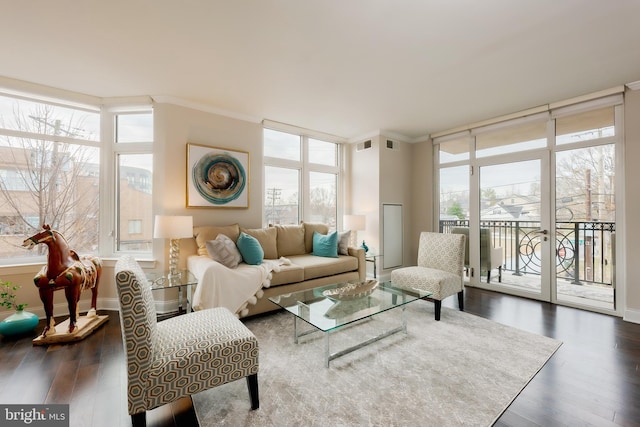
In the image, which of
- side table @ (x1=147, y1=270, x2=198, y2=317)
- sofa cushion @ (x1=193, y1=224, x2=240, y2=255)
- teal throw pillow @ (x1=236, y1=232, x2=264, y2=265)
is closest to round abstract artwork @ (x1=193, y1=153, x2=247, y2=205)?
sofa cushion @ (x1=193, y1=224, x2=240, y2=255)

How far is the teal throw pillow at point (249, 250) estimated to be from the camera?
3129 mm

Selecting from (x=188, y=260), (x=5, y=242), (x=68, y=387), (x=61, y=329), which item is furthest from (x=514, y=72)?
(x=5, y=242)

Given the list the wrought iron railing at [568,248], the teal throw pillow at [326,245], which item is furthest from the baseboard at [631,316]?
the teal throw pillow at [326,245]

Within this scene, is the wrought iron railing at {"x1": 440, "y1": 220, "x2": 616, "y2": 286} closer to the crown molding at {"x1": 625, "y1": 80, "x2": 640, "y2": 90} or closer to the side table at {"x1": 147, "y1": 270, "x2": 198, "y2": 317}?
the crown molding at {"x1": 625, "y1": 80, "x2": 640, "y2": 90}

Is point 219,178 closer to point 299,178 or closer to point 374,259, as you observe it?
point 299,178

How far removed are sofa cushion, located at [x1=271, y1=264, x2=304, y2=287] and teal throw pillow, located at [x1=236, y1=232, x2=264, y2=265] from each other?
0.97 ft

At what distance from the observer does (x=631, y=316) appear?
9.54ft

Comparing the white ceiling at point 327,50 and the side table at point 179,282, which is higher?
the white ceiling at point 327,50

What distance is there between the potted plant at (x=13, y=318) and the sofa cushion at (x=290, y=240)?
2.53 meters

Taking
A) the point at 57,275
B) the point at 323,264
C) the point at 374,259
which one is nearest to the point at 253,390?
the point at 323,264

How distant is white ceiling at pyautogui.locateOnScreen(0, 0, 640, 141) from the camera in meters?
1.88

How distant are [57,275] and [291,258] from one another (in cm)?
234

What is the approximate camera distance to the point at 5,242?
290 centimetres

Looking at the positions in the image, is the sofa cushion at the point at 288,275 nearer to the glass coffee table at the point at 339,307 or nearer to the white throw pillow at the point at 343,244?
the glass coffee table at the point at 339,307
